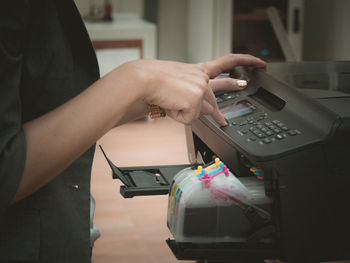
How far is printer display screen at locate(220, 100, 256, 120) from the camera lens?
93cm

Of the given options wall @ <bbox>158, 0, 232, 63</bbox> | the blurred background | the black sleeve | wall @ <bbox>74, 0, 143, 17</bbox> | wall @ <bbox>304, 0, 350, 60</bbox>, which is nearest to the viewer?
the black sleeve

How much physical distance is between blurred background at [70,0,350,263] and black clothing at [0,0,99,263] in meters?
1.45

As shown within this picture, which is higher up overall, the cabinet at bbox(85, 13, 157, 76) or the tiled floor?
the cabinet at bbox(85, 13, 157, 76)

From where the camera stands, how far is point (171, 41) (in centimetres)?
423

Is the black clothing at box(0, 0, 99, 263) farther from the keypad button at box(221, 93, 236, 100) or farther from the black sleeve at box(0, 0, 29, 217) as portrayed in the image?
the keypad button at box(221, 93, 236, 100)

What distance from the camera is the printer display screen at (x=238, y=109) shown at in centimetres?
93

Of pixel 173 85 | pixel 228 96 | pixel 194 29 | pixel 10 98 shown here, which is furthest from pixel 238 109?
pixel 194 29

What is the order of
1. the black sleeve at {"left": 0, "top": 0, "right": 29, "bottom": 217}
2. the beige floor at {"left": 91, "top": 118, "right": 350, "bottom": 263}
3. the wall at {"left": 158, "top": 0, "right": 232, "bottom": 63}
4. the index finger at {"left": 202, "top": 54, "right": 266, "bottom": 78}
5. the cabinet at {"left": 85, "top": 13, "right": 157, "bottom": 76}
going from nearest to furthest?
the black sleeve at {"left": 0, "top": 0, "right": 29, "bottom": 217}, the index finger at {"left": 202, "top": 54, "right": 266, "bottom": 78}, the beige floor at {"left": 91, "top": 118, "right": 350, "bottom": 263}, the wall at {"left": 158, "top": 0, "right": 232, "bottom": 63}, the cabinet at {"left": 85, "top": 13, "right": 157, "bottom": 76}

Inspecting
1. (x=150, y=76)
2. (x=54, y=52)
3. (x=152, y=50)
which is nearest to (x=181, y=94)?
(x=150, y=76)

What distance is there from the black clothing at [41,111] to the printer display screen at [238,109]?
29 centimetres

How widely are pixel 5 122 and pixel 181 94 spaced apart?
22cm

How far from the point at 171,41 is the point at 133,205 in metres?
2.13

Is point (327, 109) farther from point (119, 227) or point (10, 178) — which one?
point (119, 227)

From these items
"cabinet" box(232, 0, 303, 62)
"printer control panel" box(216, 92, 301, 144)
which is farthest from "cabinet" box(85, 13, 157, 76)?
"printer control panel" box(216, 92, 301, 144)
